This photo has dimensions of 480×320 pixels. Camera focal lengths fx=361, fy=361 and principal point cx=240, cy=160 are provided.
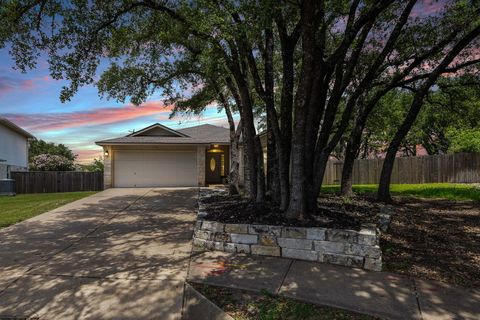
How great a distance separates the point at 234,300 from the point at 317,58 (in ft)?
14.4

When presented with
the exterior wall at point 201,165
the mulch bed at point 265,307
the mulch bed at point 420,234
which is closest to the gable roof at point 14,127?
the exterior wall at point 201,165

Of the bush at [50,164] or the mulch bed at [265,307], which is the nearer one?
the mulch bed at [265,307]

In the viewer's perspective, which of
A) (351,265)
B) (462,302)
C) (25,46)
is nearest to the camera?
(462,302)

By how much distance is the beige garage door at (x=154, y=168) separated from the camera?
19.5 meters

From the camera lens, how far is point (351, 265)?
500cm

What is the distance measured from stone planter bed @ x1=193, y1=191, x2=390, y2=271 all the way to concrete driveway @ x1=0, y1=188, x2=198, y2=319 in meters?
0.62

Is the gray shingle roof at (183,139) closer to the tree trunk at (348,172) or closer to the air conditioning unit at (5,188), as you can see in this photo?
the air conditioning unit at (5,188)

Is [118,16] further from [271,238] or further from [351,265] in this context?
[351,265]

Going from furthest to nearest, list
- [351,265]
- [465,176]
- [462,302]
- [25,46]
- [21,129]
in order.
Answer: [21,129], [465,176], [25,46], [351,265], [462,302]

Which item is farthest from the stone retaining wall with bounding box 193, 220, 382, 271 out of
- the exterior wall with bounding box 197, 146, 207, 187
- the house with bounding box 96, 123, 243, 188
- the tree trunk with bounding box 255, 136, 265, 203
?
the house with bounding box 96, 123, 243, 188

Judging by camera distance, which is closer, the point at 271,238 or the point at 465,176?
the point at 271,238

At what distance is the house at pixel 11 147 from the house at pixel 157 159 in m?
10.2

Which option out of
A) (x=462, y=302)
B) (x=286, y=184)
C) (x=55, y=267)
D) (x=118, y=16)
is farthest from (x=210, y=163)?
(x=462, y=302)

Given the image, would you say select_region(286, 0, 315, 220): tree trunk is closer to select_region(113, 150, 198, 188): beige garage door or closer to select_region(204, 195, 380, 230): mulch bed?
select_region(204, 195, 380, 230): mulch bed
